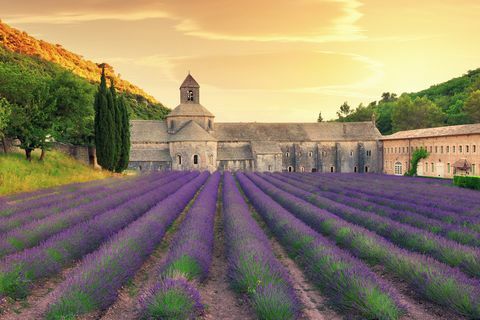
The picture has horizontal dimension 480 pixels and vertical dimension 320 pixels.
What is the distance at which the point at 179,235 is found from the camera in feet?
28.4

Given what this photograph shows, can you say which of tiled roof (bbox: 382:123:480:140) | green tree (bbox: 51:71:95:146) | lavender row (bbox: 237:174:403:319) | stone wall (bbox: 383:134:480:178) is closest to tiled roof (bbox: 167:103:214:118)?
green tree (bbox: 51:71:95:146)

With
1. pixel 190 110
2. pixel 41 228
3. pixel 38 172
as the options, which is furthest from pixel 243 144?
pixel 41 228

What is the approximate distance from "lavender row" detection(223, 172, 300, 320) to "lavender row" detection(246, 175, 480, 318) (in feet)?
5.72

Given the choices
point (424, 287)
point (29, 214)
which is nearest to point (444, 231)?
point (424, 287)

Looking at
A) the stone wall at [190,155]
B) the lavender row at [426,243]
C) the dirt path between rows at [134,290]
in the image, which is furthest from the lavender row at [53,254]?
the stone wall at [190,155]

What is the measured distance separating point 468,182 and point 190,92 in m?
39.2

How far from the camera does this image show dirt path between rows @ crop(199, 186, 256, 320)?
17.3ft

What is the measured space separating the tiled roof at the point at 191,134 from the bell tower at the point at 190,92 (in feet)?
23.3

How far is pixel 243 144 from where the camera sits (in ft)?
175

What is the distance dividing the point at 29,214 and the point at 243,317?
25.7 ft

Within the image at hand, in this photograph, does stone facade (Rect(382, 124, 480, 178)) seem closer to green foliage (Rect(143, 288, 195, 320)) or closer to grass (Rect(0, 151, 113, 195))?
grass (Rect(0, 151, 113, 195))

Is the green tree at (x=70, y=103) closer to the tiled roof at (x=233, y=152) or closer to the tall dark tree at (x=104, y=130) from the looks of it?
the tall dark tree at (x=104, y=130)

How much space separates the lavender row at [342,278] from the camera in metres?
4.62

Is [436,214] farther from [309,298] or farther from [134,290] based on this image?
[134,290]
